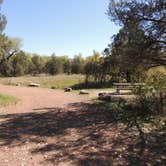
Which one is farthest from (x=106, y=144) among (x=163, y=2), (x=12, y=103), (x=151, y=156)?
(x=12, y=103)

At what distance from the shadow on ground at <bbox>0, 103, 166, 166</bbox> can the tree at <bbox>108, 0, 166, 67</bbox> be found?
10.1ft

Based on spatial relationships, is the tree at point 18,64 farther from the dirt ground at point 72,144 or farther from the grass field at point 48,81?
the dirt ground at point 72,144

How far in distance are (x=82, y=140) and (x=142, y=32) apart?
6375mm

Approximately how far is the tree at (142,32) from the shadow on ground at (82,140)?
10.1 feet

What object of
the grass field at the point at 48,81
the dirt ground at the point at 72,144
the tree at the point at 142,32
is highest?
the tree at the point at 142,32

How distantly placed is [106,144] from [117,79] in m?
29.9

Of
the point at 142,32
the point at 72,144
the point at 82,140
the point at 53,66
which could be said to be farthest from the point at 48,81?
the point at 53,66

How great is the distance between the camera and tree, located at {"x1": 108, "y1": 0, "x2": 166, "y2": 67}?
12.5 meters

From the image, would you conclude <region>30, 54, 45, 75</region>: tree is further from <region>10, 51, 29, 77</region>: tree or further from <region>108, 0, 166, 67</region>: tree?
<region>108, 0, 166, 67</region>: tree

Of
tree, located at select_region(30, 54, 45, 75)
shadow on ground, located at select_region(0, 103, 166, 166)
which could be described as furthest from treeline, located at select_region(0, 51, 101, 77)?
shadow on ground, located at select_region(0, 103, 166, 166)

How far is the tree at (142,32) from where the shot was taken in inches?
494

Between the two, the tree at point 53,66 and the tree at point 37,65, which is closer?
the tree at point 53,66

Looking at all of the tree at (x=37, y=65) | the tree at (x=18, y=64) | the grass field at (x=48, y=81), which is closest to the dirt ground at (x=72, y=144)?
the grass field at (x=48, y=81)

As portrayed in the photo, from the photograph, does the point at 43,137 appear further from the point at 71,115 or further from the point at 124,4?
the point at 124,4
